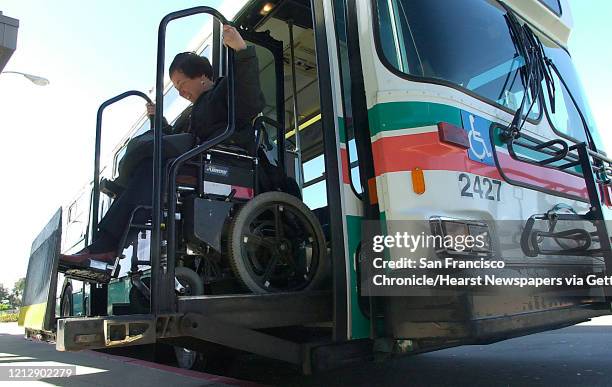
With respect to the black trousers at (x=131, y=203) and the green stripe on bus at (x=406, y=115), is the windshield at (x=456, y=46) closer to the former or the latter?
the green stripe on bus at (x=406, y=115)

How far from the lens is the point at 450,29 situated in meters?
2.85

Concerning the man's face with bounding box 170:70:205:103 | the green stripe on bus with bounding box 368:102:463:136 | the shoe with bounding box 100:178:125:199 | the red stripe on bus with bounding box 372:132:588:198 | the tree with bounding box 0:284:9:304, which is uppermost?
the tree with bounding box 0:284:9:304

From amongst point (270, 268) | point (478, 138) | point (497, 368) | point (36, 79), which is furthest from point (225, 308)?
point (36, 79)

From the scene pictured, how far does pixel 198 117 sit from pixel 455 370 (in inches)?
115

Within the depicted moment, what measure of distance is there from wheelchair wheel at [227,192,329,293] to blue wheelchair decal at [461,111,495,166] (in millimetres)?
999

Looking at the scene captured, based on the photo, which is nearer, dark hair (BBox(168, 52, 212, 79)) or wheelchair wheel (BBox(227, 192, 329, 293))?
wheelchair wheel (BBox(227, 192, 329, 293))

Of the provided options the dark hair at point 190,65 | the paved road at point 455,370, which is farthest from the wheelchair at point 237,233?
the paved road at point 455,370

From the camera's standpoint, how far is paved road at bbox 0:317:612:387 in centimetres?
354

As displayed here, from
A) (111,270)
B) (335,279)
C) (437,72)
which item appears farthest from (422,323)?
(111,270)

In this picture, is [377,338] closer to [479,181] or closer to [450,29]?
[479,181]

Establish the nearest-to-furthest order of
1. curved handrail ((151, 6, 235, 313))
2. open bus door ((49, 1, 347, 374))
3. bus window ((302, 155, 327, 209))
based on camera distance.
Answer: open bus door ((49, 1, 347, 374))
curved handrail ((151, 6, 235, 313))
bus window ((302, 155, 327, 209))

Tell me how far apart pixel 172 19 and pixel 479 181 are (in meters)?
1.80

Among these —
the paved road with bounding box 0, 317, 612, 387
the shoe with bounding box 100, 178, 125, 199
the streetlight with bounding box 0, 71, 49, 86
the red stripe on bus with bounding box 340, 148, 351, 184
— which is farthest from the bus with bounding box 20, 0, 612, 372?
the streetlight with bounding box 0, 71, 49, 86

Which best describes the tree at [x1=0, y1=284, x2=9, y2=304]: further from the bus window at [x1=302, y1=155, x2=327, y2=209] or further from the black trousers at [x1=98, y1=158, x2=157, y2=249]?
the black trousers at [x1=98, y1=158, x2=157, y2=249]
